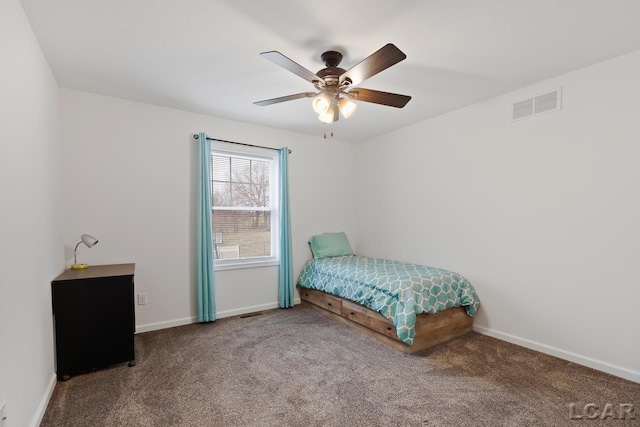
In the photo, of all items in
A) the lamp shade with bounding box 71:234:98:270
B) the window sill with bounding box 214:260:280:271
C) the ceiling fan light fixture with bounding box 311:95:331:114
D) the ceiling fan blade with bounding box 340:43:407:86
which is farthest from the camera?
the window sill with bounding box 214:260:280:271

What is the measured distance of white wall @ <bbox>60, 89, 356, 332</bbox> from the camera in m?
2.91

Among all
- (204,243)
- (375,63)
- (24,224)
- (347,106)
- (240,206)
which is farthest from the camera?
(240,206)

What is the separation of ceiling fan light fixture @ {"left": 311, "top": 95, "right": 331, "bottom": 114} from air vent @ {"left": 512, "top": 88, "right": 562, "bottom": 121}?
6.26ft

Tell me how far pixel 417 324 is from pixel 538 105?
7.39 feet

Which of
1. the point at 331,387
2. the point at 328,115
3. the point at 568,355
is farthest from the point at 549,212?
the point at 331,387

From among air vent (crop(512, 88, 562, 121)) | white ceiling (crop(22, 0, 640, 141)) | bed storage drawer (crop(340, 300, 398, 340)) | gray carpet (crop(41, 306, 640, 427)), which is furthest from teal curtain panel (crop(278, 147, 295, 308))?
air vent (crop(512, 88, 562, 121))

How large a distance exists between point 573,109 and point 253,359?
3.44 metres

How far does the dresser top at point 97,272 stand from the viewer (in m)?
2.38

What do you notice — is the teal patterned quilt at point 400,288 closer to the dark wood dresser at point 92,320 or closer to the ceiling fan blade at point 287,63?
the ceiling fan blade at point 287,63

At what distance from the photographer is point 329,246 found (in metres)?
4.34

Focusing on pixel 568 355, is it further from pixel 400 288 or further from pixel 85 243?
pixel 85 243

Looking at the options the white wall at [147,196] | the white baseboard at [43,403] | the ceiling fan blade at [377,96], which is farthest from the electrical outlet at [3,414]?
the ceiling fan blade at [377,96]

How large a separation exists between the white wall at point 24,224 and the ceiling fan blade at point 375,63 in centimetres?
180

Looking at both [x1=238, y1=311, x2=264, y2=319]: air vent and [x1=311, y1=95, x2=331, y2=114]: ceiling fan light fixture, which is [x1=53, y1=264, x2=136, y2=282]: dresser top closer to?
[x1=238, y1=311, x2=264, y2=319]: air vent
